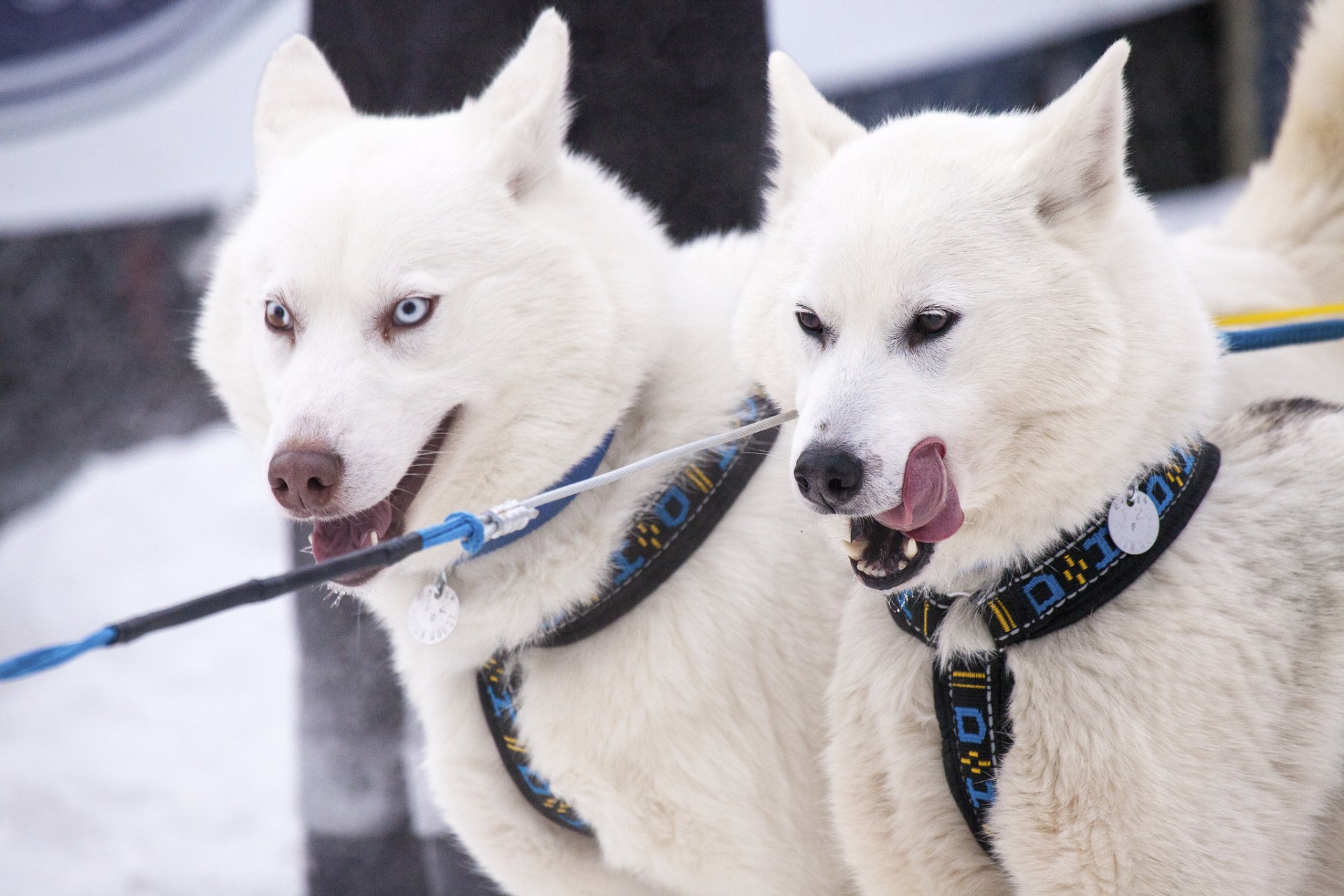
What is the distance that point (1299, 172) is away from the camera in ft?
8.89

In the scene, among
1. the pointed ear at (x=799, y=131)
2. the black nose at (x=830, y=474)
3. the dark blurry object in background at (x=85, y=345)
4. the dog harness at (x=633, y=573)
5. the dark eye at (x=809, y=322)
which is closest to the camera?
the black nose at (x=830, y=474)

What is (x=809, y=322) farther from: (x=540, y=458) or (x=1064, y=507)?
(x=540, y=458)

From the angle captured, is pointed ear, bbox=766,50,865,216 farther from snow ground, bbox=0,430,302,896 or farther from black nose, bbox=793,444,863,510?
snow ground, bbox=0,430,302,896

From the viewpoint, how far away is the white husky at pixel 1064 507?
1464mm

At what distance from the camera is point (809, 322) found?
164 centimetres

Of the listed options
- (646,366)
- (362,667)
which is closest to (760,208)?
(646,366)

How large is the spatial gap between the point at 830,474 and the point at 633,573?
2.37 ft

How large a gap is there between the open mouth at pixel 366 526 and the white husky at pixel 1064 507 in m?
0.73

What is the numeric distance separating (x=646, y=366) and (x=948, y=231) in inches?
29.9

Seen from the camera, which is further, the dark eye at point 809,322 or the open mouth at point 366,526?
the open mouth at point 366,526

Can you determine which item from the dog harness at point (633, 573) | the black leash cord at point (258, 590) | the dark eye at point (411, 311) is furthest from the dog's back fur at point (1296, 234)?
the black leash cord at point (258, 590)

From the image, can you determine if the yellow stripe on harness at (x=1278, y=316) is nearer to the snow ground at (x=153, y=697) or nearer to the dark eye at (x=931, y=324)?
the dark eye at (x=931, y=324)

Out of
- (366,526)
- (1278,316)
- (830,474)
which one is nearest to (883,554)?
(830,474)

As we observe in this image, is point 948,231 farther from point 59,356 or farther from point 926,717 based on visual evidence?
point 59,356
